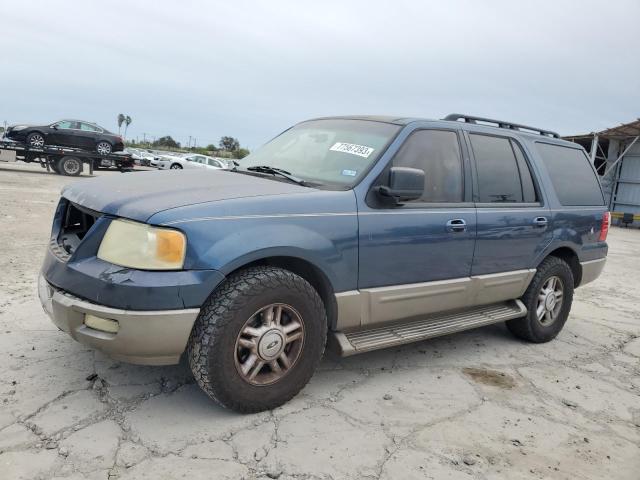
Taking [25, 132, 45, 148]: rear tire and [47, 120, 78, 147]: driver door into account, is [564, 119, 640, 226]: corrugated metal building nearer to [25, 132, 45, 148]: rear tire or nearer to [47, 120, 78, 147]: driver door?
[47, 120, 78, 147]: driver door

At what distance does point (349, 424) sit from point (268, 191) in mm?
1389

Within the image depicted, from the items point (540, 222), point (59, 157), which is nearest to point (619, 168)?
point (540, 222)

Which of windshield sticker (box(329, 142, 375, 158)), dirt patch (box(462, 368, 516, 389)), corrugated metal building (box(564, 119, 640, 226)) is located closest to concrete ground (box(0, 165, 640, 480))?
dirt patch (box(462, 368, 516, 389))

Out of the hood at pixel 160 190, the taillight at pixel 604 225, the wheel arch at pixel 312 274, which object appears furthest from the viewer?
the taillight at pixel 604 225

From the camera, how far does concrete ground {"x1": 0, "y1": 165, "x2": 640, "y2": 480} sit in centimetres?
257

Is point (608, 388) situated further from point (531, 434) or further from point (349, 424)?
point (349, 424)

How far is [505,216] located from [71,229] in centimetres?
313

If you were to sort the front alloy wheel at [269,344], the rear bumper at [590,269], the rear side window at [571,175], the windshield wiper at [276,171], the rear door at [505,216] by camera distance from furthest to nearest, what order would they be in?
the rear bumper at [590,269] < the rear side window at [571,175] < the rear door at [505,216] < the windshield wiper at [276,171] < the front alloy wheel at [269,344]

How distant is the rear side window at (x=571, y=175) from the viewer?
4.91 meters

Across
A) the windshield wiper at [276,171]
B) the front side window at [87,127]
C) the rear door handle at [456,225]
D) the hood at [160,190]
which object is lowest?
the rear door handle at [456,225]

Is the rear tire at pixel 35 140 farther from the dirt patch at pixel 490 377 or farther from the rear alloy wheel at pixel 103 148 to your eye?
the dirt patch at pixel 490 377

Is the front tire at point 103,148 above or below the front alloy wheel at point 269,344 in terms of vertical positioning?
above

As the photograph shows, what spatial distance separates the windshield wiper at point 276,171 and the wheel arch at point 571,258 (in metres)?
2.67

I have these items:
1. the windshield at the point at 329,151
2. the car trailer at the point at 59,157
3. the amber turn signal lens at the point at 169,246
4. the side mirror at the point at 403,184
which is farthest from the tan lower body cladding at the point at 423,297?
the car trailer at the point at 59,157
